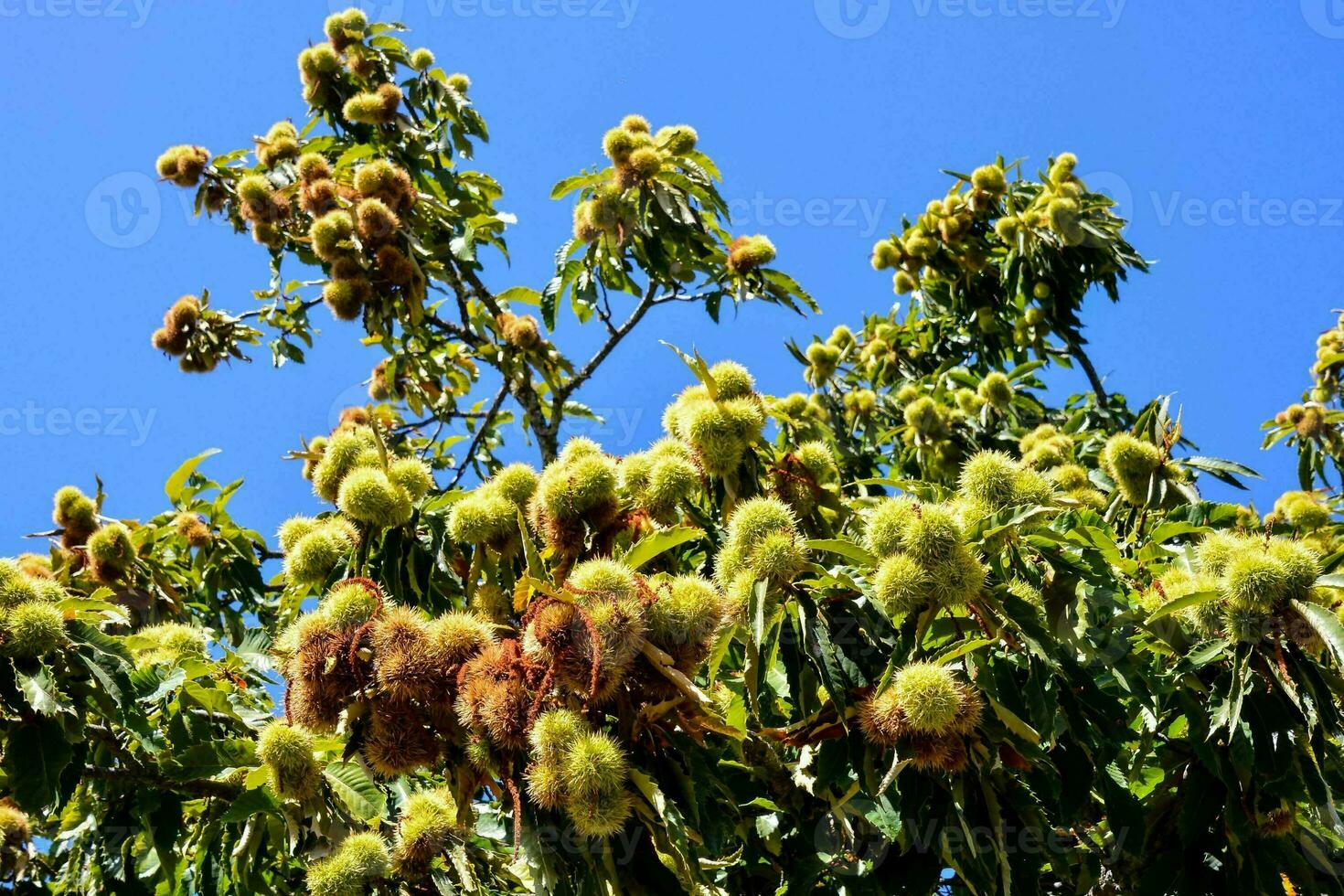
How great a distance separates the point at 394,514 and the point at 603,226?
8.41 ft

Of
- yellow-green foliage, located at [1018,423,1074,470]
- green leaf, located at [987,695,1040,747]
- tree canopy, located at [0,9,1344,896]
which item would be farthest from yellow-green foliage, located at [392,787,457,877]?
yellow-green foliage, located at [1018,423,1074,470]

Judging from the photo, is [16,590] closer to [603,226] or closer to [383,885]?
[383,885]

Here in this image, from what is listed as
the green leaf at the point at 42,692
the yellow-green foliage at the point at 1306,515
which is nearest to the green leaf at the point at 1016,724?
the green leaf at the point at 42,692

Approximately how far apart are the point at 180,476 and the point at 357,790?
10.3 ft

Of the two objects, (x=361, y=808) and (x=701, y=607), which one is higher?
(x=701, y=607)

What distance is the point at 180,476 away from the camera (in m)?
5.88

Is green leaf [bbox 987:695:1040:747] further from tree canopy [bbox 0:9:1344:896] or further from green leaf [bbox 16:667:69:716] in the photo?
green leaf [bbox 16:667:69:716]

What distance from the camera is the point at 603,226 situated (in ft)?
19.5

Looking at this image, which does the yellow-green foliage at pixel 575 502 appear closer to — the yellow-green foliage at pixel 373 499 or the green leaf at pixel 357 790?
the yellow-green foliage at pixel 373 499

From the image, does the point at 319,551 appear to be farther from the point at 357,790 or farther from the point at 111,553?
the point at 111,553

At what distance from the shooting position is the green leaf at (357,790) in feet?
10.5

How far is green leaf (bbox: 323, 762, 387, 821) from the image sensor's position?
10.5ft

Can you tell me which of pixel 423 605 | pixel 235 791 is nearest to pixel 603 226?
pixel 423 605

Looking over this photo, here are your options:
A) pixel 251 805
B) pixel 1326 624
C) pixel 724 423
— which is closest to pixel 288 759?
pixel 251 805
